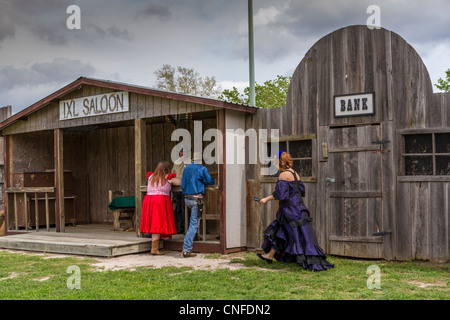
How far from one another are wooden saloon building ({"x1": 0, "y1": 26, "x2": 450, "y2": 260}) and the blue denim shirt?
0.29 m

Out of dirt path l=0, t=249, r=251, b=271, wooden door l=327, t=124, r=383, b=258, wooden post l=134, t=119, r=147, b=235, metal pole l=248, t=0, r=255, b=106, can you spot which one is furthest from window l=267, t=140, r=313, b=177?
metal pole l=248, t=0, r=255, b=106

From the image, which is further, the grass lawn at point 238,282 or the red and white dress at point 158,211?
the red and white dress at point 158,211

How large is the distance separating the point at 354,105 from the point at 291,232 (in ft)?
8.80

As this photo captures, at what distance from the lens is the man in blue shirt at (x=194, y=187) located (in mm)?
9336

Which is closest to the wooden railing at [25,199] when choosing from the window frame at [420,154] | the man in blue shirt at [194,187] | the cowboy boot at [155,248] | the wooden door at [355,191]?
the cowboy boot at [155,248]

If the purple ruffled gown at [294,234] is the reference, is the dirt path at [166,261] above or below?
below

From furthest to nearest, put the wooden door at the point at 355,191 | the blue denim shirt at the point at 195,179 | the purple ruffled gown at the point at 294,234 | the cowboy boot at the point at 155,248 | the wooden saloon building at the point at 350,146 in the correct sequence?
the cowboy boot at the point at 155,248 → the blue denim shirt at the point at 195,179 → the wooden door at the point at 355,191 → the wooden saloon building at the point at 350,146 → the purple ruffled gown at the point at 294,234

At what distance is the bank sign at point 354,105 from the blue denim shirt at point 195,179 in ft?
8.73

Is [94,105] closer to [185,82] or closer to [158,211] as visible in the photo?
[158,211]

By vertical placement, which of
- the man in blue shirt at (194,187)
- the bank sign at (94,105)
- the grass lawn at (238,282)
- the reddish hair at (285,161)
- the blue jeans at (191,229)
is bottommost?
the grass lawn at (238,282)

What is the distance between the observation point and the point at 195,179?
9422 millimetres

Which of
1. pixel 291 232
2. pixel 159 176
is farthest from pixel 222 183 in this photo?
pixel 291 232

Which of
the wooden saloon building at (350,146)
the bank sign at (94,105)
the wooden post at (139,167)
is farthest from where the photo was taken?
the bank sign at (94,105)

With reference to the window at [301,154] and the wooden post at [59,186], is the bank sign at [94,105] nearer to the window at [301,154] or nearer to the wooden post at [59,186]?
the wooden post at [59,186]
